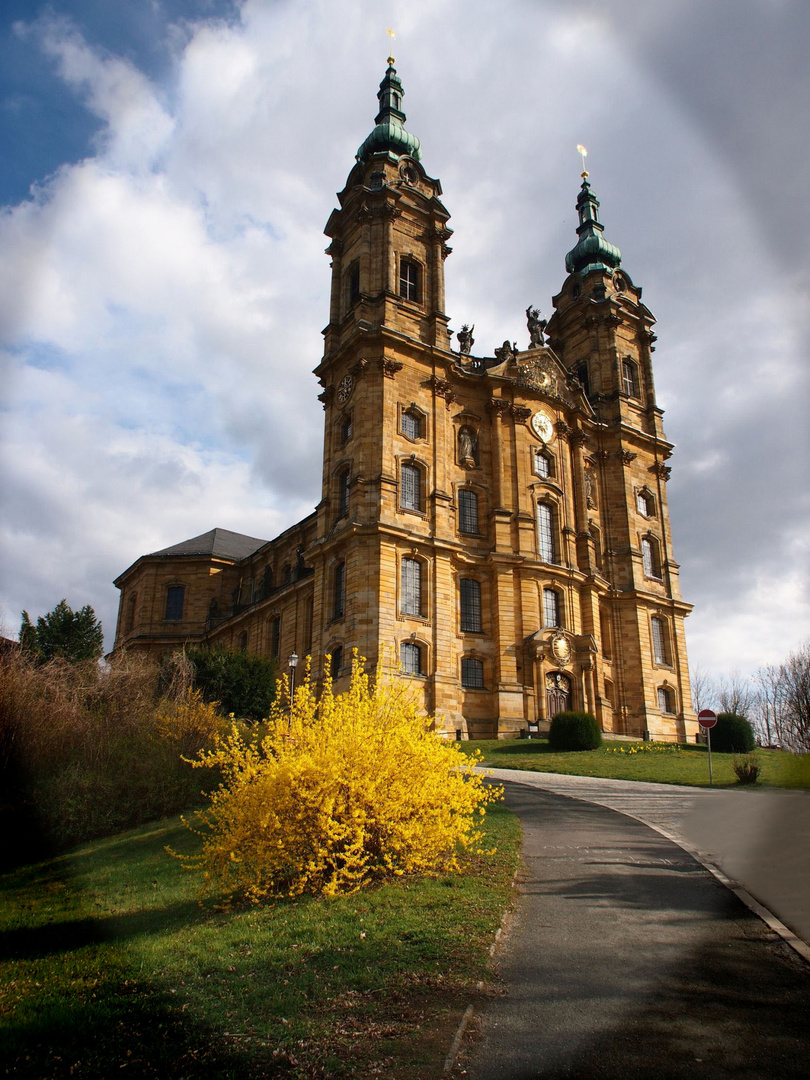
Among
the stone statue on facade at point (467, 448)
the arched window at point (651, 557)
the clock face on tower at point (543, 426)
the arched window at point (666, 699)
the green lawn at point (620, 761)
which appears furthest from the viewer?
the arched window at point (651, 557)

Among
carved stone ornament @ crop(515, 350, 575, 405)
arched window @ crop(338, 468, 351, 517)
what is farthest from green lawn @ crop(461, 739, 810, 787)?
carved stone ornament @ crop(515, 350, 575, 405)

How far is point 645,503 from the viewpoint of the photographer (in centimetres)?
4859

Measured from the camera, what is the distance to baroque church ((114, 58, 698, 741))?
35094 mm

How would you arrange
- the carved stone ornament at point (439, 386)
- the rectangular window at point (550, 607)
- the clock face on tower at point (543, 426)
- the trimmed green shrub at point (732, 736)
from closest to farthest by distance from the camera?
the trimmed green shrub at point (732, 736)
the carved stone ornament at point (439, 386)
the rectangular window at point (550, 607)
the clock face on tower at point (543, 426)

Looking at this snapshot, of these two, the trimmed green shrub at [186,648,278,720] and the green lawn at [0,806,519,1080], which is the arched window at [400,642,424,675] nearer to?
the trimmed green shrub at [186,648,278,720]

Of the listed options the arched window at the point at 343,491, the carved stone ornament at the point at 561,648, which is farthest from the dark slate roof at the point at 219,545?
the carved stone ornament at the point at 561,648

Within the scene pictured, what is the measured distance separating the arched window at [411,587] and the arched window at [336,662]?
134 inches

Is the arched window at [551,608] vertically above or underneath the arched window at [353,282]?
underneath

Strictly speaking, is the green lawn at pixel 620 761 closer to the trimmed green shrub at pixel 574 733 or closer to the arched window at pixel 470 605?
the trimmed green shrub at pixel 574 733

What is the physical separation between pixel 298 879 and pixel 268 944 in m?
1.70

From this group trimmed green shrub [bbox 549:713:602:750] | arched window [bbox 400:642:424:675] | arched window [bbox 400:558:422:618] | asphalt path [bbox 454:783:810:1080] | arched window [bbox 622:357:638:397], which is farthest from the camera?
arched window [bbox 622:357:638:397]

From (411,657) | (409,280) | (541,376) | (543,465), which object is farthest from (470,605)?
(409,280)

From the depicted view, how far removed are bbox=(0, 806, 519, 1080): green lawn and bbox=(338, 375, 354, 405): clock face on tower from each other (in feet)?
98.8

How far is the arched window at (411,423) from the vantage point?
37.5 metres
